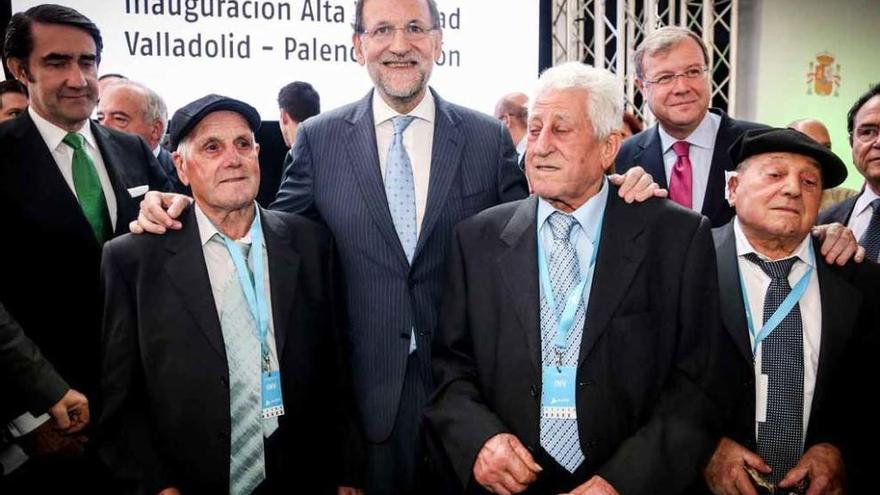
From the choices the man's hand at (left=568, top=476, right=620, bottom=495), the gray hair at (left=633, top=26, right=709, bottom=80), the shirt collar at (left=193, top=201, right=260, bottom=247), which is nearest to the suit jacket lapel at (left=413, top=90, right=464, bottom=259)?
the shirt collar at (left=193, top=201, right=260, bottom=247)

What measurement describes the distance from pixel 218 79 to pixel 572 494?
13.3 feet

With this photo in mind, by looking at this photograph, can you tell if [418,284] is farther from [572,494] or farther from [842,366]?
[842,366]

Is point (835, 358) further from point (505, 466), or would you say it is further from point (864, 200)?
point (505, 466)

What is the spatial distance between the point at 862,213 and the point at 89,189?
8.60ft

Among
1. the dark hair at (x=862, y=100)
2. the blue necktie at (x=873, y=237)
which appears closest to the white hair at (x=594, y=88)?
the blue necktie at (x=873, y=237)

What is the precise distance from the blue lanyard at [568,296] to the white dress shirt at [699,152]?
1.21 metres

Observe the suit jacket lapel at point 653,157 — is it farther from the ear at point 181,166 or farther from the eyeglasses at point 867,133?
the ear at point 181,166

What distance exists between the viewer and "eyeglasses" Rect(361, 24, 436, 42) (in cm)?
237

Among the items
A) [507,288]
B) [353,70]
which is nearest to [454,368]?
[507,288]

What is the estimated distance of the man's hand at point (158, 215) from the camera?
1949mm

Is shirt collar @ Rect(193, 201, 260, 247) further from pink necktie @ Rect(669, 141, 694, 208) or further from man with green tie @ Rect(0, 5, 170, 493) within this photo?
pink necktie @ Rect(669, 141, 694, 208)

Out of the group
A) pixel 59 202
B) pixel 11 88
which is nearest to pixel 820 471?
pixel 59 202

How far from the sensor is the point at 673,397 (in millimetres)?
1841

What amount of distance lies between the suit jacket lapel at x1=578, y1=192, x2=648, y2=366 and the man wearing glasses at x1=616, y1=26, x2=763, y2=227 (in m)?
1.16
